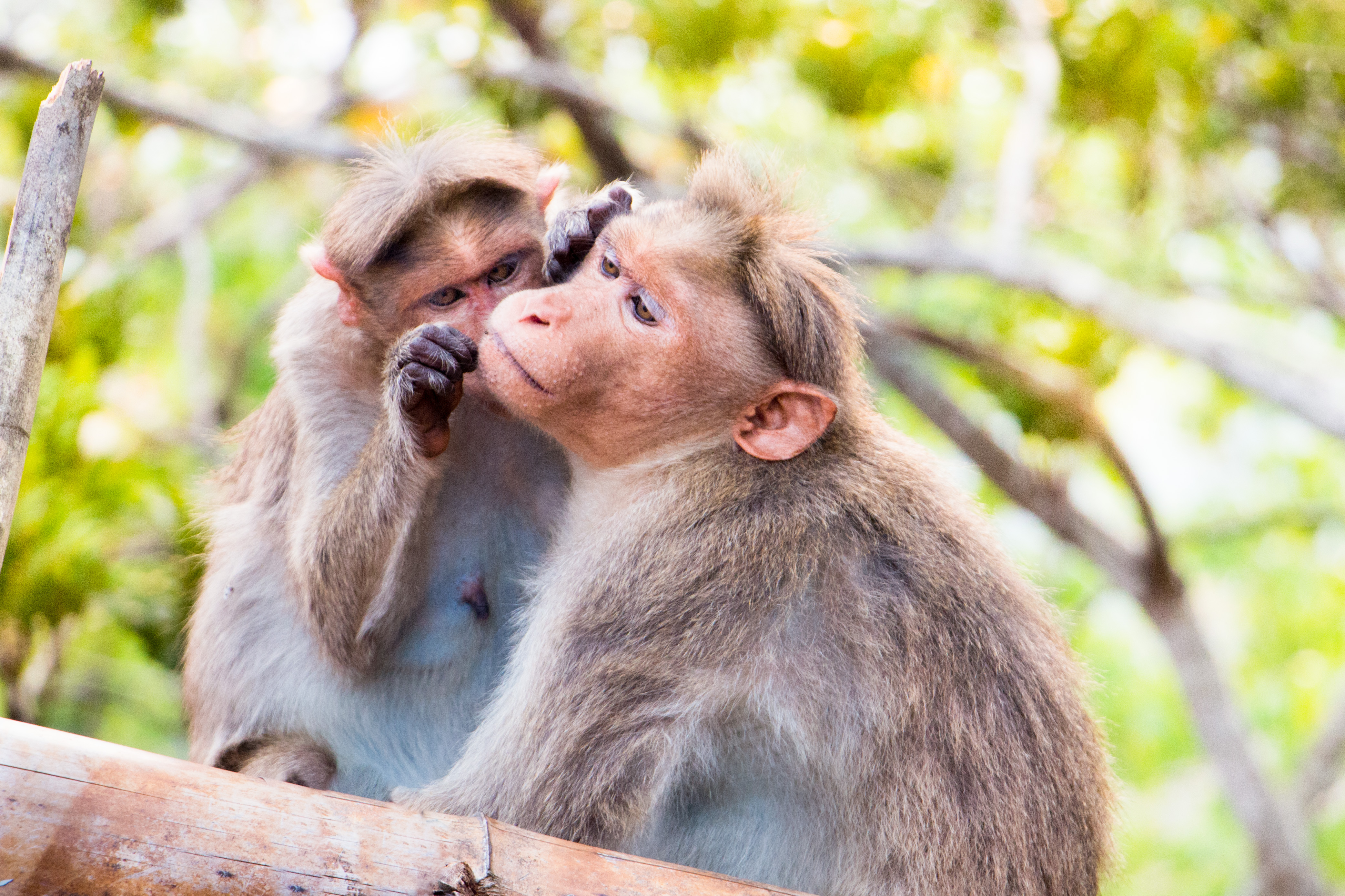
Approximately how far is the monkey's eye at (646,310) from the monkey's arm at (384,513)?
0.33 m

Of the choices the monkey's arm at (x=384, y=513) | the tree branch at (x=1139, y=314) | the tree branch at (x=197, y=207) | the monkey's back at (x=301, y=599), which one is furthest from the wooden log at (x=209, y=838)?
the tree branch at (x=197, y=207)

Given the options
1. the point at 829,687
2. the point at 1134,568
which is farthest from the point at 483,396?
the point at 1134,568

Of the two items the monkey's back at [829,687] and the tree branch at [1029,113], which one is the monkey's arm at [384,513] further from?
the tree branch at [1029,113]

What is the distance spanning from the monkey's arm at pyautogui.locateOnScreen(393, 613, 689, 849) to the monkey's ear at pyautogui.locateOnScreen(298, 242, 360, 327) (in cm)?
93

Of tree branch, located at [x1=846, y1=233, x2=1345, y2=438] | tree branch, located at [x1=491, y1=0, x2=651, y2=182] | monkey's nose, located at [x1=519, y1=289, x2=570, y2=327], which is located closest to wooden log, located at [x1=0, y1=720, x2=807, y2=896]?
monkey's nose, located at [x1=519, y1=289, x2=570, y2=327]

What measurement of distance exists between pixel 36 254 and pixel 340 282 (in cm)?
95

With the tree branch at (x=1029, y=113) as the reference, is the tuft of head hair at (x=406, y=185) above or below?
below

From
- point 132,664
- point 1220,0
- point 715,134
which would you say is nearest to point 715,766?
point 715,134

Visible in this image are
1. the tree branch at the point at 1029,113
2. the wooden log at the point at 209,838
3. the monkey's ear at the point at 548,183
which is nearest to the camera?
the wooden log at the point at 209,838

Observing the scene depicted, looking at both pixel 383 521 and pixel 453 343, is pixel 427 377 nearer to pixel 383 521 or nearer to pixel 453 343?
pixel 453 343

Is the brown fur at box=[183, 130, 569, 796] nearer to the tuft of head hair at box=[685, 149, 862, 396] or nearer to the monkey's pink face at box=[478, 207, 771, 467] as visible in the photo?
the monkey's pink face at box=[478, 207, 771, 467]

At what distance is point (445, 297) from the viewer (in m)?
2.71

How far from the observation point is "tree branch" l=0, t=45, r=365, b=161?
5457mm

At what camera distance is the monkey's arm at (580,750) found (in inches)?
89.2
